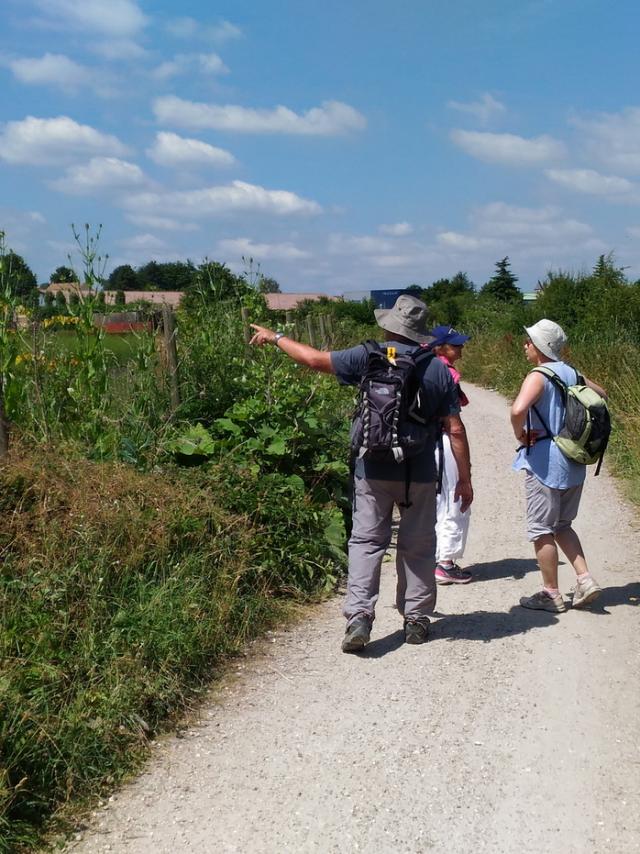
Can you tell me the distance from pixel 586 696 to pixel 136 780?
222 centimetres

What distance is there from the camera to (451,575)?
6.70 m

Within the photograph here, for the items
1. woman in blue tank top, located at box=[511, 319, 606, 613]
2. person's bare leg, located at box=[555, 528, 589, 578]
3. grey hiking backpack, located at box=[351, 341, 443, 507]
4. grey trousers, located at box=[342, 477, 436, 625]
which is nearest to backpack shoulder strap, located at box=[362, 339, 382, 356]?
grey hiking backpack, located at box=[351, 341, 443, 507]

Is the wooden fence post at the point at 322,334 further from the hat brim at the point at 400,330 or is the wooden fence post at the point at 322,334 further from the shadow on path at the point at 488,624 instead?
the hat brim at the point at 400,330

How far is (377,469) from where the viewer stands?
5.12m

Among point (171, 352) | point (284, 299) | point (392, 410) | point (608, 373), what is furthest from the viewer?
point (284, 299)

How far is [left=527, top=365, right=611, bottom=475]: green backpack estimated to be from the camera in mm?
5691

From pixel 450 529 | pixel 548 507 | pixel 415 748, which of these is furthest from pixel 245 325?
pixel 415 748

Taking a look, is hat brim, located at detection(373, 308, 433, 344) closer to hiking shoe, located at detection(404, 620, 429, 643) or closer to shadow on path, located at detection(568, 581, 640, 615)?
hiking shoe, located at detection(404, 620, 429, 643)

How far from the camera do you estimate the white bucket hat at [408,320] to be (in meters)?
5.12

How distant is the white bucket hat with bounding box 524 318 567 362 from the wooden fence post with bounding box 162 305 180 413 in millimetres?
2785

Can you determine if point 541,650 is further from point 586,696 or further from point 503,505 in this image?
point 503,505

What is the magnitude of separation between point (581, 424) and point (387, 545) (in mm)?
1471

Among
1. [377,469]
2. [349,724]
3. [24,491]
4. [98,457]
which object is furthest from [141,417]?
[349,724]

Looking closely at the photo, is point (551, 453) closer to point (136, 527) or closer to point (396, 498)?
point (396, 498)
